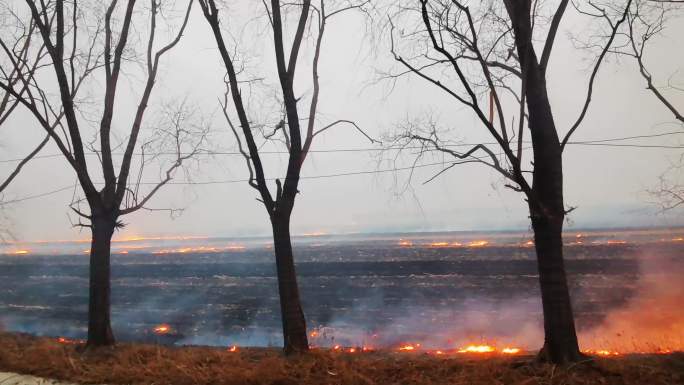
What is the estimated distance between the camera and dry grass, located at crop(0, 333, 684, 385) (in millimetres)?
6836

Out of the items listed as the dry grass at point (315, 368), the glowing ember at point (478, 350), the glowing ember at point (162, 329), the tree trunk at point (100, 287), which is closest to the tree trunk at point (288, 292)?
the dry grass at point (315, 368)

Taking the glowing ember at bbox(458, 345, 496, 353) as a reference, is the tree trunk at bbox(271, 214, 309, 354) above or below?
above

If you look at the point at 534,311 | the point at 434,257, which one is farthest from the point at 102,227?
the point at 434,257

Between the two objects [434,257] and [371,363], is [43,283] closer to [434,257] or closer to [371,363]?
[434,257]

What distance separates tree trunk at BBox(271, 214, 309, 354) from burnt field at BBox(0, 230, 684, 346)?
898 centimetres

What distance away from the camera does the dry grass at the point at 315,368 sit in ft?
22.4

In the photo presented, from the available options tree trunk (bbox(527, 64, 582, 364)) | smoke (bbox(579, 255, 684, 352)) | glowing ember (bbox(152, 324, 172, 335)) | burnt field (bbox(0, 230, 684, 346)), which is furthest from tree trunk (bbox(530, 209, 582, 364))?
glowing ember (bbox(152, 324, 172, 335))

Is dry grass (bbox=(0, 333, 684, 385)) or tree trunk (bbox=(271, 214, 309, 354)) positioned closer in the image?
dry grass (bbox=(0, 333, 684, 385))

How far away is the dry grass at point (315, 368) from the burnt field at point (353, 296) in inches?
357

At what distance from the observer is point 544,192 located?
731 centimetres

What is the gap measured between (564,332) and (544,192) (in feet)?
6.90

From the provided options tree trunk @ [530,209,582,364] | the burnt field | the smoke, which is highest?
tree trunk @ [530,209,582,364]

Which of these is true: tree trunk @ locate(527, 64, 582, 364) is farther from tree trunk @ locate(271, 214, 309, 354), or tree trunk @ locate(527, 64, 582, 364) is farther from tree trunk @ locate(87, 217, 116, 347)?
tree trunk @ locate(87, 217, 116, 347)

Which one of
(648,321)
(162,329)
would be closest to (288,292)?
(162,329)
